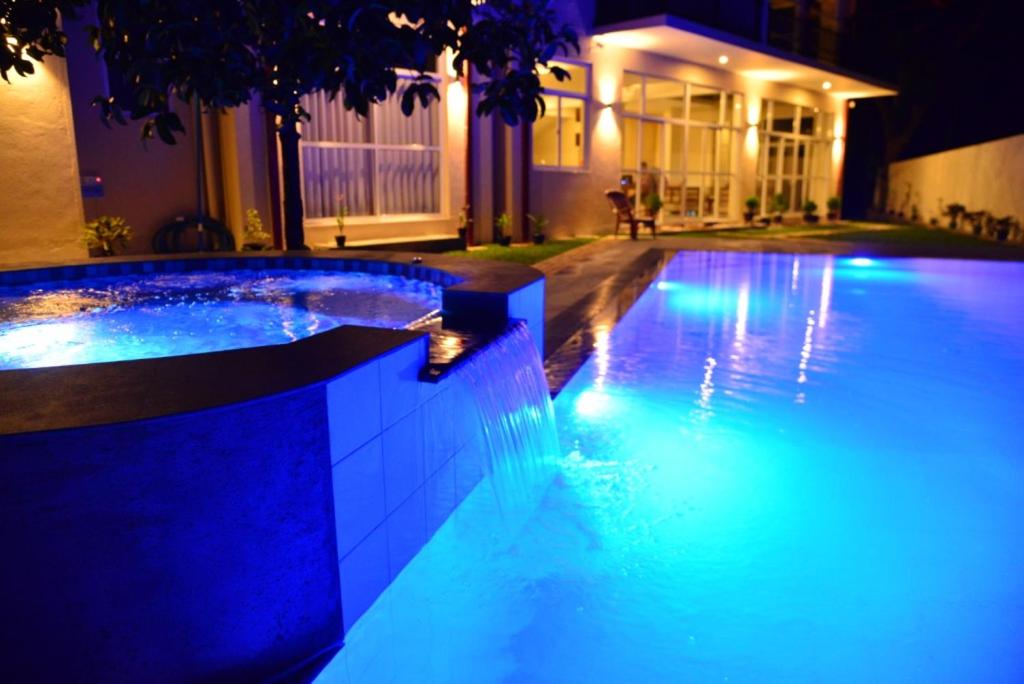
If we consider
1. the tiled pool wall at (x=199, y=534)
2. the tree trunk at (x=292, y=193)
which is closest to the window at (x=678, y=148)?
the tree trunk at (x=292, y=193)

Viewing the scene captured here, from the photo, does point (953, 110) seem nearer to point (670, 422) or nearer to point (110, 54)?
point (670, 422)

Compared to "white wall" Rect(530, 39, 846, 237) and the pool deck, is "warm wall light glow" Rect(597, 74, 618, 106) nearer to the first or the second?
"white wall" Rect(530, 39, 846, 237)

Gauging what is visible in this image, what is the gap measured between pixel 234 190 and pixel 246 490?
24.5ft

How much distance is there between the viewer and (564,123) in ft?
46.0

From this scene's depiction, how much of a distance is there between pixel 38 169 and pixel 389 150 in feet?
15.4

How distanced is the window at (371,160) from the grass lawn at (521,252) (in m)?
1.15

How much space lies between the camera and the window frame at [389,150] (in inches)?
370

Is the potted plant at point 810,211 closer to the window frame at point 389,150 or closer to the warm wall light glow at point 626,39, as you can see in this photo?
the warm wall light glow at point 626,39

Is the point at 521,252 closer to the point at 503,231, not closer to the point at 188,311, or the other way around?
the point at 503,231

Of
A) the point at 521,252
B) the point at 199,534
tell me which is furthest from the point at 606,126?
the point at 199,534

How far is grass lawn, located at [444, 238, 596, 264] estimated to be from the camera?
962 centimetres

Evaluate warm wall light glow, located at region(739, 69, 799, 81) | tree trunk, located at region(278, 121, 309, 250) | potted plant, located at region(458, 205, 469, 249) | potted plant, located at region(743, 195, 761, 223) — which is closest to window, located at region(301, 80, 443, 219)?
potted plant, located at region(458, 205, 469, 249)

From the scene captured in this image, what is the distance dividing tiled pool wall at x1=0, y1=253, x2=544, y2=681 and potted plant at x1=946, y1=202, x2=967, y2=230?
1823 centimetres

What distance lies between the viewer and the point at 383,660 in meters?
1.94
